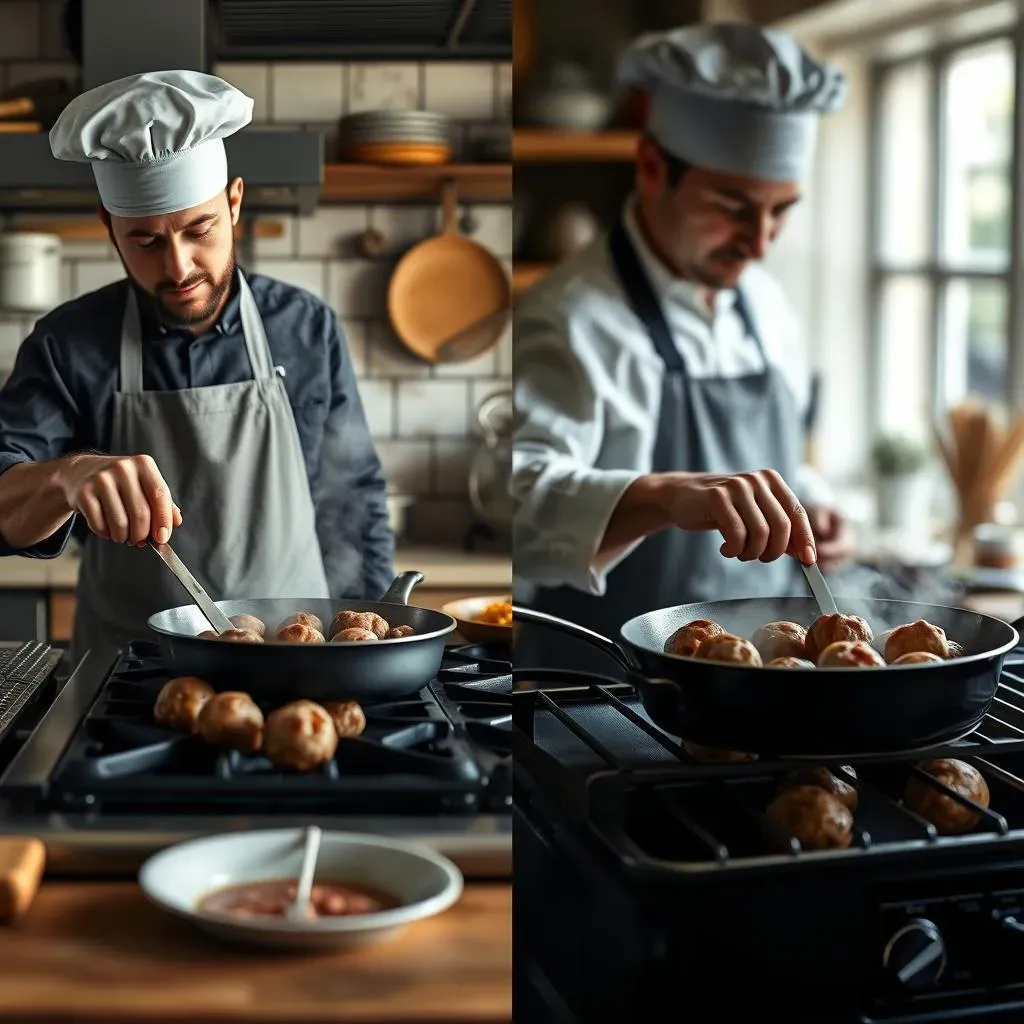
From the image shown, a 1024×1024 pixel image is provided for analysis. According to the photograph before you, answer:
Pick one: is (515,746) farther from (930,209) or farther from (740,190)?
(930,209)

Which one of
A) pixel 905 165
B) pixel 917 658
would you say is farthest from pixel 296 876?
pixel 905 165

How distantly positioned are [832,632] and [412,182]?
1.17ft

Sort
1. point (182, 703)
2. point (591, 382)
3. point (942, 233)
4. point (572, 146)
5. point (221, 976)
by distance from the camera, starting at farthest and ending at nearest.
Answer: point (942, 233) < point (572, 146) < point (591, 382) < point (182, 703) < point (221, 976)

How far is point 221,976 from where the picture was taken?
550 millimetres

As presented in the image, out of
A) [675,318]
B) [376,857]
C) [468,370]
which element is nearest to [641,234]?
[675,318]

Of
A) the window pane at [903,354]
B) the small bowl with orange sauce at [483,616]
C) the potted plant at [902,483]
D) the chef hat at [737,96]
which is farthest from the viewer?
the window pane at [903,354]

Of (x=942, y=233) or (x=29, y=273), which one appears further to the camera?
(x=942, y=233)

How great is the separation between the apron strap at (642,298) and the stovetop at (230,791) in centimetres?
73

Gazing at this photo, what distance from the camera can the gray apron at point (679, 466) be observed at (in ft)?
4.12

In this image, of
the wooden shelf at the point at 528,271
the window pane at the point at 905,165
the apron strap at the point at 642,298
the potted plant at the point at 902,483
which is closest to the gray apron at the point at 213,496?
the apron strap at the point at 642,298

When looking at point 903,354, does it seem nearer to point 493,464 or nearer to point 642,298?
point 642,298

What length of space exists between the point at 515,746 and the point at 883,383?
2.33 m

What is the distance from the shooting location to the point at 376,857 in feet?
2.01

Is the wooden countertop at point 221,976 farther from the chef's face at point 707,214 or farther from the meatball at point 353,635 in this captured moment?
the chef's face at point 707,214
